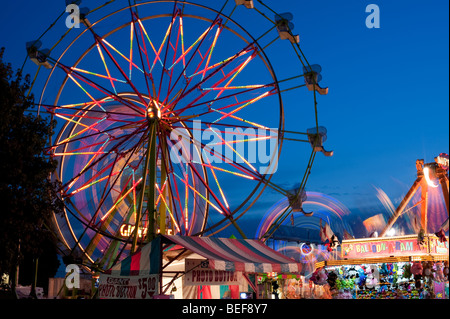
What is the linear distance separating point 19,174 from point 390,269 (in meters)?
11.6

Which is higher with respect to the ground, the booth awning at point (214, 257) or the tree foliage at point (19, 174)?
the tree foliage at point (19, 174)

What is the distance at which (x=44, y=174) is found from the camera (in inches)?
544

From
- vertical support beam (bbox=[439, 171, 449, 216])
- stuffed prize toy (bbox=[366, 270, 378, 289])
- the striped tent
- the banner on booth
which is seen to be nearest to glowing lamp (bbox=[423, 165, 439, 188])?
vertical support beam (bbox=[439, 171, 449, 216])

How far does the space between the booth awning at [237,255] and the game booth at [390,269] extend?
4981mm

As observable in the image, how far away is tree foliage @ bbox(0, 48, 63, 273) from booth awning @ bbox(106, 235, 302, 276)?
275 cm

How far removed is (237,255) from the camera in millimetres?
12406

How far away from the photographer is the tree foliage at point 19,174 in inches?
506

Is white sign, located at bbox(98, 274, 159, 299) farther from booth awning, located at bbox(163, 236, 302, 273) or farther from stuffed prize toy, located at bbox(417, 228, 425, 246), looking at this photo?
stuffed prize toy, located at bbox(417, 228, 425, 246)

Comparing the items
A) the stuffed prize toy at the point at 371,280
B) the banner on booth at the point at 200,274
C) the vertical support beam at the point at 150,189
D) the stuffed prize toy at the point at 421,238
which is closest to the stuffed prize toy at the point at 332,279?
the stuffed prize toy at the point at 371,280

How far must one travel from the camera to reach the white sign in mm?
10883

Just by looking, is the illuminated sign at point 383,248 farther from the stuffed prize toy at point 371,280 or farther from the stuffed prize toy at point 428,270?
the stuffed prize toy at point 371,280

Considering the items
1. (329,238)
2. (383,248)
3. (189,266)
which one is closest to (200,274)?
(189,266)
